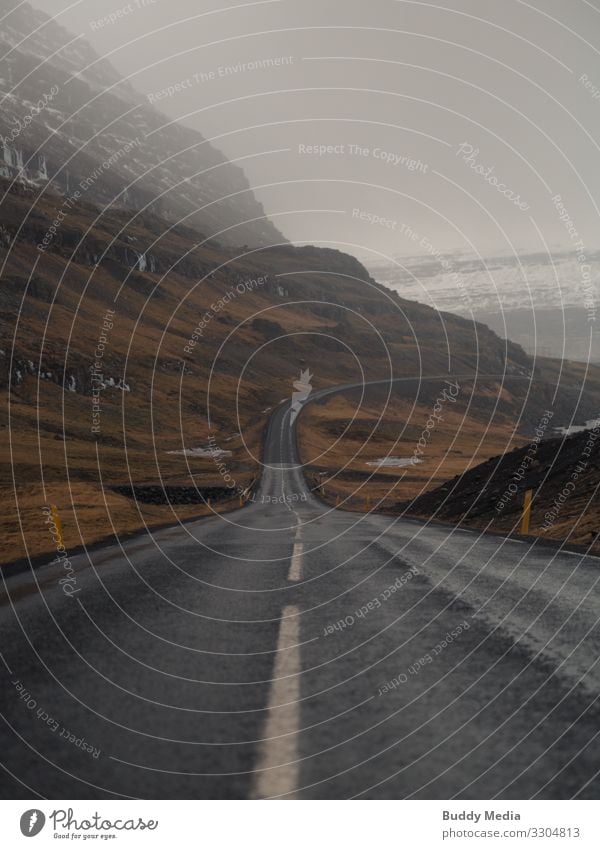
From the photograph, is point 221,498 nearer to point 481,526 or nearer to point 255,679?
point 481,526

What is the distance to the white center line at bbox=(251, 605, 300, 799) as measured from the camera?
319cm

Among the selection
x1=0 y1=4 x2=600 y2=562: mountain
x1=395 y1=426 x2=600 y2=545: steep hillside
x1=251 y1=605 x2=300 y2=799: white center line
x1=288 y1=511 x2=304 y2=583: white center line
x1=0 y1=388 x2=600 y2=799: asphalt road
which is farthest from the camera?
x1=0 y1=4 x2=600 y2=562: mountain

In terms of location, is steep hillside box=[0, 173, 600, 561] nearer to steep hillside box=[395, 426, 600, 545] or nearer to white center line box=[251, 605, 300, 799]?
white center line box=[251, 605, 300, 799]

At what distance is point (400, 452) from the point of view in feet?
265

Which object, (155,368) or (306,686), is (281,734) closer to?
(306,686)

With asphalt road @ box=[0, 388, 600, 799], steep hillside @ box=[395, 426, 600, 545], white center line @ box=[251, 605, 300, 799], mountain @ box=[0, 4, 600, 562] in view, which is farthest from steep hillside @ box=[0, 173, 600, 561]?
steep hillside @ box=[395, 426, 600, 545]

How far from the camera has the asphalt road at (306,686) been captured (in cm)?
329

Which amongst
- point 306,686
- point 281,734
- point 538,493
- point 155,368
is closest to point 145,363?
point 155,368

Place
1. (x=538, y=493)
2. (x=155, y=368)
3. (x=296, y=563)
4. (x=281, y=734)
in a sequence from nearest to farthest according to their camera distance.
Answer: (x=281, y=734) < (x=296, y=563) < (x=538, y=493) < (x=155, y=368)

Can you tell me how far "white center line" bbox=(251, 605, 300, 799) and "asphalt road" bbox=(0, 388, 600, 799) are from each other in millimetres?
13

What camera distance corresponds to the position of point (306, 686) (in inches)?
175

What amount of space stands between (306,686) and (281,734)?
77cm

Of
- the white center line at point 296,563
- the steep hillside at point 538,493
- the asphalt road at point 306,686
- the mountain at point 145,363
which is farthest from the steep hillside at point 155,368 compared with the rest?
the steep hillside at point 538,493

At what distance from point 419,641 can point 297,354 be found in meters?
143
